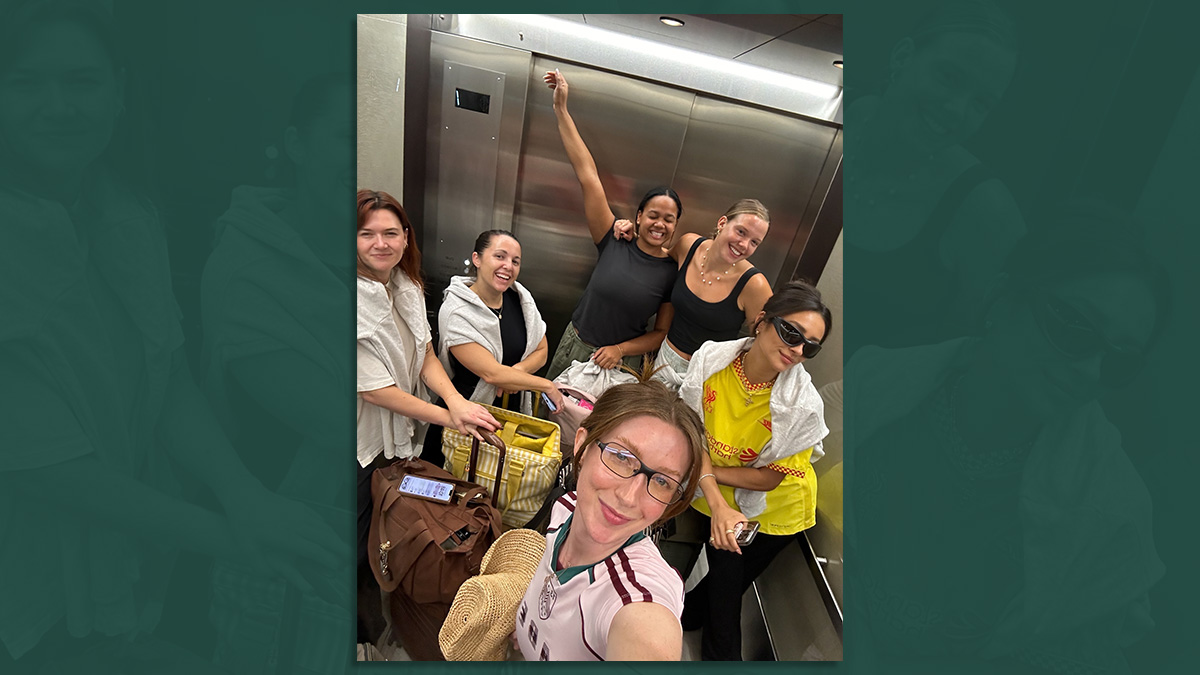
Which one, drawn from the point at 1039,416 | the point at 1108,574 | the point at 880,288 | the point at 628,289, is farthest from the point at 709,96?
the point at 1108,574

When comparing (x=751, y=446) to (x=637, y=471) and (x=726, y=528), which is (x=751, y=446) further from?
(x=637, y=471)

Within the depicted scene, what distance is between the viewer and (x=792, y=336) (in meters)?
1.97

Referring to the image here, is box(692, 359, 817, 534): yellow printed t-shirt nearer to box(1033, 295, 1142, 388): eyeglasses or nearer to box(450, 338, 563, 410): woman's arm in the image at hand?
box(450, 338, 563, 410): woman's arm

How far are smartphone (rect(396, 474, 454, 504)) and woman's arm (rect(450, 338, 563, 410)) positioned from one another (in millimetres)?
287

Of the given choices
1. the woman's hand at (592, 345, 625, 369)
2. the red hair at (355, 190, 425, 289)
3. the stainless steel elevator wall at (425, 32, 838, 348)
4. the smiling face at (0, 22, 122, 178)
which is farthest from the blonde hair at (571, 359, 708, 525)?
the smiling face at (0, 22, 122, 178)

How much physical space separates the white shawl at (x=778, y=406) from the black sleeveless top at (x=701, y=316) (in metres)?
0.03

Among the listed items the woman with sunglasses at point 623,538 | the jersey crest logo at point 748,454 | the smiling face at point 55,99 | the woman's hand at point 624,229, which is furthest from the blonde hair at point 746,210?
the smiling face at point 55,99

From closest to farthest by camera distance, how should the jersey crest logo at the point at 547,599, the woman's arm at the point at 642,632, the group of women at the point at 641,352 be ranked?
1. the woman's arm at the point at 642,632
2. the jersey crest logo at the point at 547,599
3. the group of women at the point at 641,352

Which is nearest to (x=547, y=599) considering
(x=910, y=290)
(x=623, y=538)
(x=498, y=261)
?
(x=623, y=538)

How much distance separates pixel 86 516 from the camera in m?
2.03

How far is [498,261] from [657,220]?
1.36ft

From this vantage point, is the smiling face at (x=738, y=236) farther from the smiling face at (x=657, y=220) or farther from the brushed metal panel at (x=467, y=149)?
the brushed metal panel at (x=467, y=149)

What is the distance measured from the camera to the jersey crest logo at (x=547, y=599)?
6.16 feet

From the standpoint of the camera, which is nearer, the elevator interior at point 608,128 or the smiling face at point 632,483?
the smiling face at point 632,483
